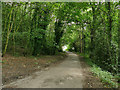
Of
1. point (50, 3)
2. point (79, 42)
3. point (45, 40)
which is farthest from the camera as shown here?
point (79, 42)

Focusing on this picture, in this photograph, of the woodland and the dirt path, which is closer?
the dirt path

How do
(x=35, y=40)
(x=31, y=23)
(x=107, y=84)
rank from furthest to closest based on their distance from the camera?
(x=35, y=40)
(x=31, y=23)
(x=107, y=84)

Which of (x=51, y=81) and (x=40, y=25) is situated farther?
(x=40, y=25)

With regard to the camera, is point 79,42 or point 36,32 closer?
point 36,32

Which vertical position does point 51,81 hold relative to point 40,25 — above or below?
below

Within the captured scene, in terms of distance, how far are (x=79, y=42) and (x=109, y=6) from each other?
34292 mm

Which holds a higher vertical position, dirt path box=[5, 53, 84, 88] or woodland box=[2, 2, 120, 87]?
woodland box=[2, 2, 120, 87]

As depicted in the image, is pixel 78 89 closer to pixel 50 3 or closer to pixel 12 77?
pixel 12 77

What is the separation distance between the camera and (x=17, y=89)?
14.9ft

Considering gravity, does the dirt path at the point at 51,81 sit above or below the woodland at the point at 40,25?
below

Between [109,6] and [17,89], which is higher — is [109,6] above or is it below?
above

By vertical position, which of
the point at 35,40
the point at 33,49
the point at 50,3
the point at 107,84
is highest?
the point at 50,3

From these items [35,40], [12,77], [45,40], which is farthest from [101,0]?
[45,40]

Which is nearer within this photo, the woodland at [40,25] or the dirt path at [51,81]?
the dirt path at [51,81]
